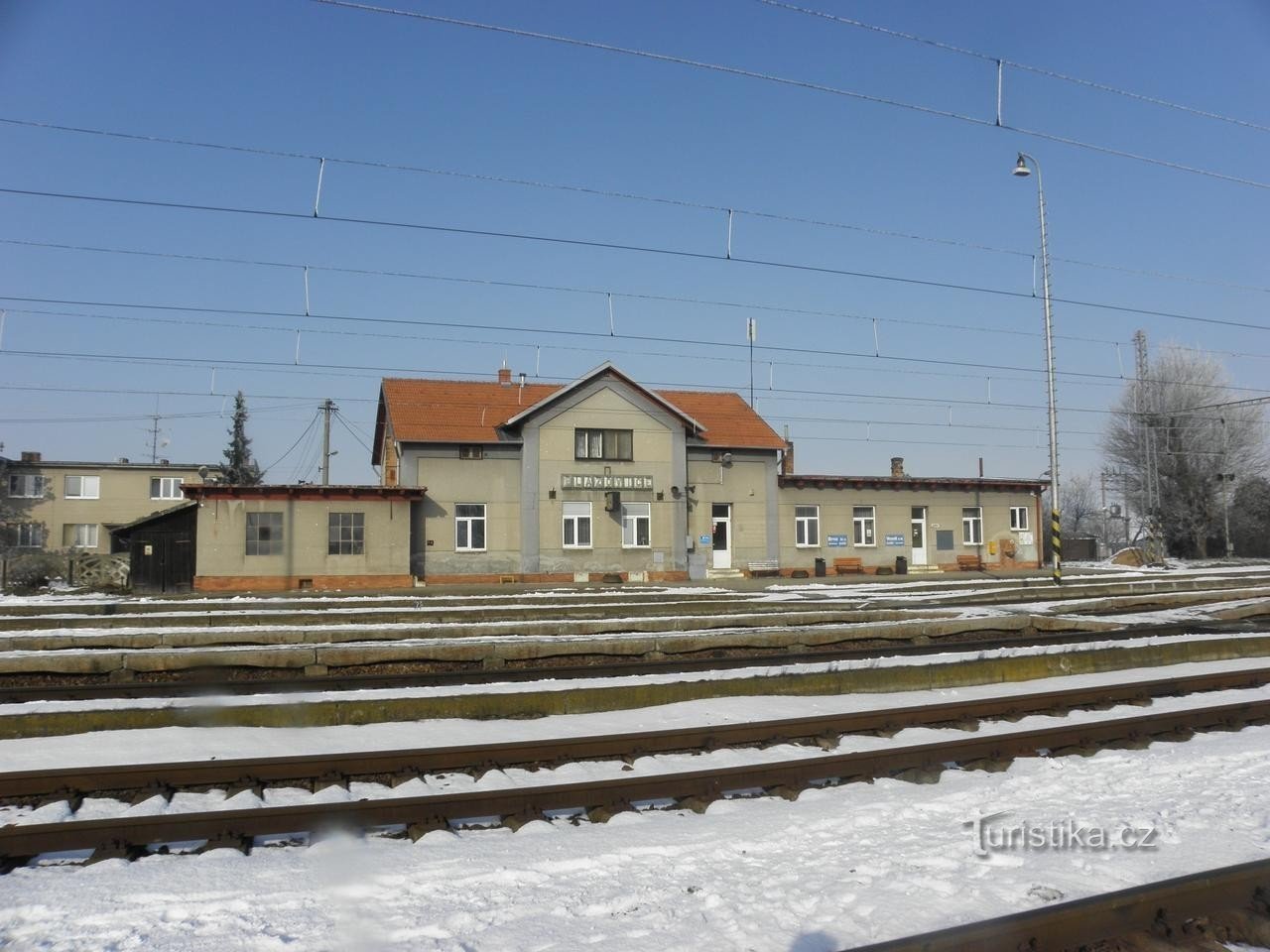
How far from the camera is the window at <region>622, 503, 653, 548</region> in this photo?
126 feet

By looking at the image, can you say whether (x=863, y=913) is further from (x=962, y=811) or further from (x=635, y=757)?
(x=635, y=757)

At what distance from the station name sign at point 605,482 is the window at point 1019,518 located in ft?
58.9

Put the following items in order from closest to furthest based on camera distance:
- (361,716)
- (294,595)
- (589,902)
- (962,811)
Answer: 1. (589,902)
2. (962,811)
3. (361,716)
4. (294,595)

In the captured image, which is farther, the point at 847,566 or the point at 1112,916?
the point at 847,566

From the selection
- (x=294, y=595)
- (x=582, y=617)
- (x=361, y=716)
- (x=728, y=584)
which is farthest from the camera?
(x=728, y=584)

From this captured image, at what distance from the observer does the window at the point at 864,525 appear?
4172 centimetres

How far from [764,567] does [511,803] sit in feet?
111

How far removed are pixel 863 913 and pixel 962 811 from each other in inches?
86.6

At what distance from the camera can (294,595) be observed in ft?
92.1

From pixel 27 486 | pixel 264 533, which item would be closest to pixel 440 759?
pixel 264 533

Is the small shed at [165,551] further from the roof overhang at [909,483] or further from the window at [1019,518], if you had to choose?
the window at [1019,518]

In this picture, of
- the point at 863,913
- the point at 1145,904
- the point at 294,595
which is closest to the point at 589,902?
the point at 863,913

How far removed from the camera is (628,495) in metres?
38.4

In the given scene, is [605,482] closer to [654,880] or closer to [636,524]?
[636,524]
